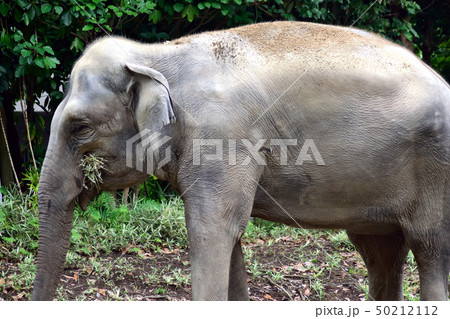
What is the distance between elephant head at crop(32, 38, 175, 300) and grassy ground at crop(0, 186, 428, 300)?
1.80 meters

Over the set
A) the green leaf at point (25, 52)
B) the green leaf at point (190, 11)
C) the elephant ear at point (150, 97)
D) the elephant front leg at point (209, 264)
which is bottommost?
the elephant front leg at point (209, 264)

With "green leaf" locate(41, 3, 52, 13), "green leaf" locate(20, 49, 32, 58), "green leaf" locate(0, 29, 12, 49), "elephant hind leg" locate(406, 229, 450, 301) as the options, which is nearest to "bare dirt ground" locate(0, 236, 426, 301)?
"elephant hind leg" locate(406, 229, 450, 301)

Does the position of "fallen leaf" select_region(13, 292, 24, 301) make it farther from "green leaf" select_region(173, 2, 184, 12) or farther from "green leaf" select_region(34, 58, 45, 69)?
"green leaf" select_region(173, 2, 184, 12)

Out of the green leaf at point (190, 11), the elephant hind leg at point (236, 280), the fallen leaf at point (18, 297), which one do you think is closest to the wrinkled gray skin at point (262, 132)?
the elephant hind leg at point (236, 280)

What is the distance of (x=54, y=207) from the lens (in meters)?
3.47

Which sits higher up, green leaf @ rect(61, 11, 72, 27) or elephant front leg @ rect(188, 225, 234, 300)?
green leaf @ rect(61, 11, 72, 27)

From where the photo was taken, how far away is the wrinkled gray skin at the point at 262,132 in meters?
3.31

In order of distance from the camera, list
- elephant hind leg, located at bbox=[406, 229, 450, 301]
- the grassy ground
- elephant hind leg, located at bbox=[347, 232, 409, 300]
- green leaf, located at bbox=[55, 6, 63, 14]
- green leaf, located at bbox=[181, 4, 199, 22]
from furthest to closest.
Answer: green leaf, located at bbox=[181, 4, 199, 22]
green leaf, located at bbox=[55, 6, 63, 14]
the grassy ground
elephant hind leg, located at bbox=[347, 232, 409, 300]
elephant hind leg, located at bbox=[406, 229, 450, 301]

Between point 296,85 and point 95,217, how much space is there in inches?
138

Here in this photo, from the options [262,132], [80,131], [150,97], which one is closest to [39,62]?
[80,131]

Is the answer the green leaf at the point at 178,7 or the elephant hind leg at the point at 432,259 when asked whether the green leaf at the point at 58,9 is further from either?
the elephant hind leg at the point at 432,259

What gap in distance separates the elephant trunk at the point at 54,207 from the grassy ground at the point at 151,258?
178cm

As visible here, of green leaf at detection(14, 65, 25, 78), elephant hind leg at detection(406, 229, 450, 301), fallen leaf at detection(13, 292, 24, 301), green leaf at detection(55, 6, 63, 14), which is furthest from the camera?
green leaf at detection(14, 65, 25, 78)

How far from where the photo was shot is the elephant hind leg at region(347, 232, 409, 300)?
14.2ft
